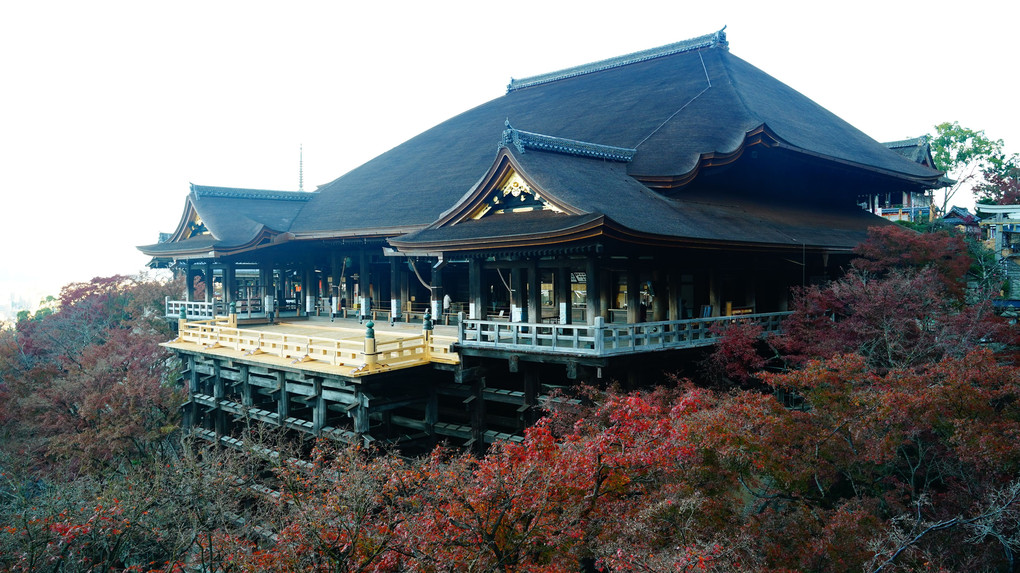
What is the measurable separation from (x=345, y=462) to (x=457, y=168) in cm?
1651

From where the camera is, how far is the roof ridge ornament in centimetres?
1677

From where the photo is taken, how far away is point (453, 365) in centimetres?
1670

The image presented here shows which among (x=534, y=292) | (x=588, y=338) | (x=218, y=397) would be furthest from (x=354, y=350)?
(x=218, y=397)

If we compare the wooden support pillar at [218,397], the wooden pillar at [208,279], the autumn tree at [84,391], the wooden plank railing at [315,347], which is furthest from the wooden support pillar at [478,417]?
the wooden pillar at [208,279]

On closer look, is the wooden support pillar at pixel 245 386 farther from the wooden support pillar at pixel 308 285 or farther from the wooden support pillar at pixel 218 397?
the wooden support pillar at pixel 308 285

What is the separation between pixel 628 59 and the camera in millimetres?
32312

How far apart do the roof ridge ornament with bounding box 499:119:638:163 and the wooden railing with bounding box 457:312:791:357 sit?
4.96 metres

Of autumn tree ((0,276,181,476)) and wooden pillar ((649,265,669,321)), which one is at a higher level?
wooden pillar ((649,265,669,321))

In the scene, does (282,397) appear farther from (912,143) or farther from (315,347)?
(912,143)

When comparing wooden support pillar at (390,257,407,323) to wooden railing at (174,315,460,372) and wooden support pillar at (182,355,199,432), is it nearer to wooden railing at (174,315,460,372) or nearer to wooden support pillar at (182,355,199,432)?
wooden railing at (174,315,460,372)

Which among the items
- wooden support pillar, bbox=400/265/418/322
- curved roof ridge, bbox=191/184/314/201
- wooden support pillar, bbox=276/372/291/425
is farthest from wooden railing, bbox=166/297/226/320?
wooden support pillar, bbox=276/372/291/425

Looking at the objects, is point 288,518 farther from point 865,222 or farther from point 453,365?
point 865,222

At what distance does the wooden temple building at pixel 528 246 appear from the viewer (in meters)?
15.8

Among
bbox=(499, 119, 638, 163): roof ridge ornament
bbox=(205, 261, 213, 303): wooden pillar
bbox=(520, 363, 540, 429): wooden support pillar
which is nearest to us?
bbox=(520, 363, 540, 429): wooden support pillar
